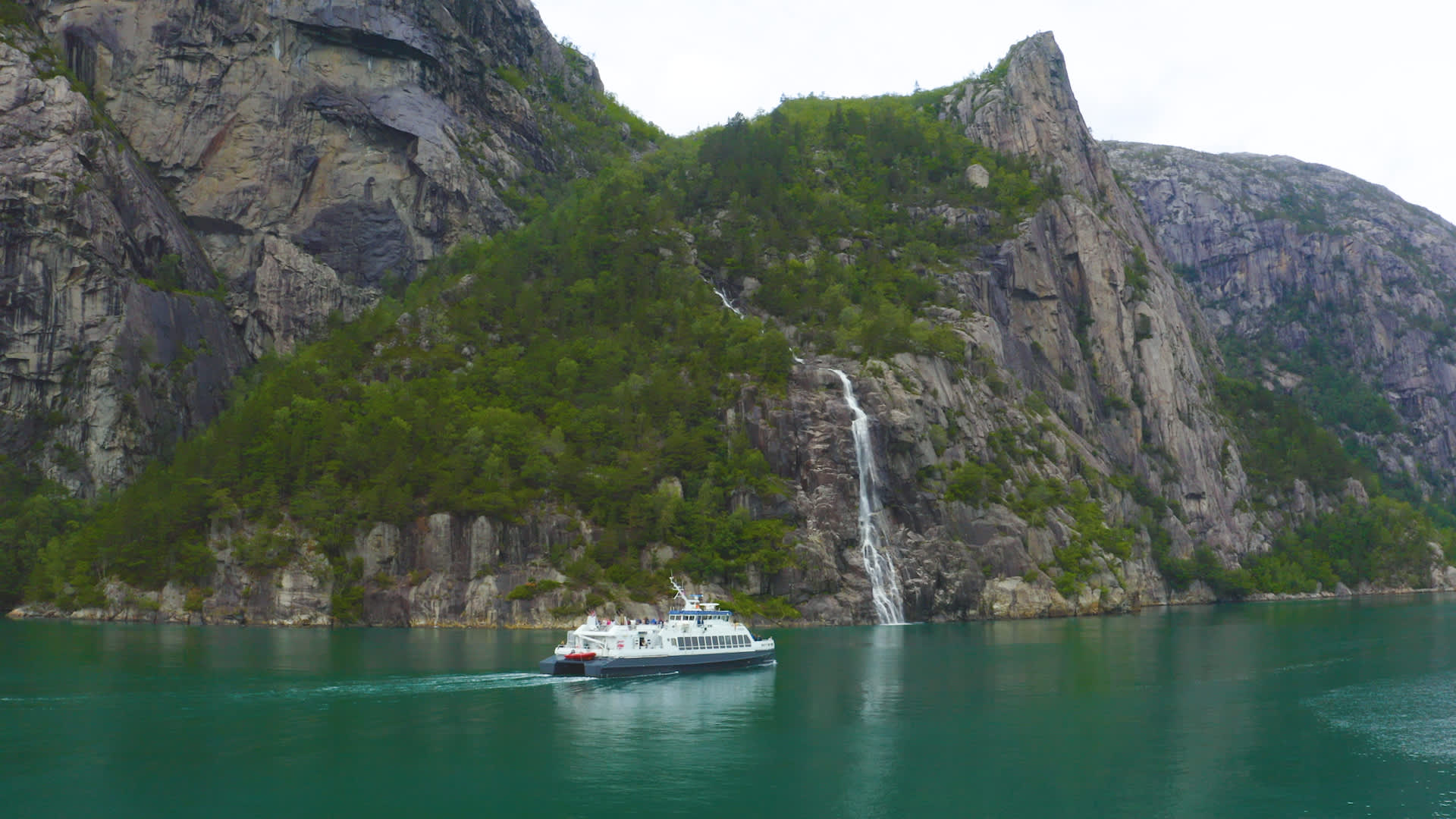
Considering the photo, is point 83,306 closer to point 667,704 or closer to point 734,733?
point 667,704

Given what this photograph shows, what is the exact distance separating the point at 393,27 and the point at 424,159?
77.3 feet

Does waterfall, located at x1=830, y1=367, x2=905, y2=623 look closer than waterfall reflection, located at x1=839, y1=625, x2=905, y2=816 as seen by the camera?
No

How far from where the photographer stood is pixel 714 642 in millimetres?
83500

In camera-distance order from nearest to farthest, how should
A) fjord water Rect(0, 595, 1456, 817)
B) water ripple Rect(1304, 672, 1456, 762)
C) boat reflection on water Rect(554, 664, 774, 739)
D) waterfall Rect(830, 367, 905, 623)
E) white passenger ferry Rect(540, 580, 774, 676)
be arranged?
fjord water Rect(0, 595, 1456, 817) < water ripple Rect(1304, 672, 1456, 762) < boat reflection on water Rect(554, 664, 774, 739) < white passenger ferry Rect(540, 580, 774, 676) < waterfall Rect(830, 367, 905, 623)

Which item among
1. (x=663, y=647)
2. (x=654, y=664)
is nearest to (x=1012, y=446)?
(x=663, y=647)

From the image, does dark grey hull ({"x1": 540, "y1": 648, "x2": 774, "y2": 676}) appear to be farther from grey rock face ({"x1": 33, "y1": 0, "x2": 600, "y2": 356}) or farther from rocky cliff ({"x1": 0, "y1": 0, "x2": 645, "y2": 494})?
grey rock face ({"x1": 33, "y1": 0, "x2": 600, "y2": 356})

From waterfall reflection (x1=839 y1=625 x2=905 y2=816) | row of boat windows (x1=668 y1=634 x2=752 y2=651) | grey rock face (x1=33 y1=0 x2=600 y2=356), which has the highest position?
grey rock face (x1=33 y1=0 x2=600 y2=356)

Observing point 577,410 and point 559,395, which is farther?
point 559,395

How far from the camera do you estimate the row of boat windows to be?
8238 cm

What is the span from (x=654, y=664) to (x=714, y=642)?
5.32 m

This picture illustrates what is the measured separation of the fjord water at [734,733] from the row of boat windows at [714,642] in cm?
296

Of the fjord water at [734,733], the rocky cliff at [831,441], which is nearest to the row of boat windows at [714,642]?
the fjord water at [734,733]

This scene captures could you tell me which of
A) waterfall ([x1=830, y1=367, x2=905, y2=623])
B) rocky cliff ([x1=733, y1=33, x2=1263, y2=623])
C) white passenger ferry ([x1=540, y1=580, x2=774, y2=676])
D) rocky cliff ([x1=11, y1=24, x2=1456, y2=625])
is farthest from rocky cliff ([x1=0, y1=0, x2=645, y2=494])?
white passenger ferry ([x1=540, y1=580, x2=774, y2=676])

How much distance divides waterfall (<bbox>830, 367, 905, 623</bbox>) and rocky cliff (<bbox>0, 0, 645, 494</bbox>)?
85.5m
